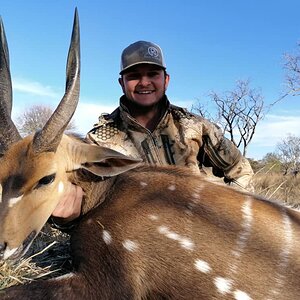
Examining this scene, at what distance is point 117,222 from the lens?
2.90 m

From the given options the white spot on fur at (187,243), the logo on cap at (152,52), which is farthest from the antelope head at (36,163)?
Answer: the logo on cap at (152,52)

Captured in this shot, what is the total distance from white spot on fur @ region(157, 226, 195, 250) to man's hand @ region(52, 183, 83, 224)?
0.67 meters

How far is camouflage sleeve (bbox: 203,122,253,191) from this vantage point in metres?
4.71

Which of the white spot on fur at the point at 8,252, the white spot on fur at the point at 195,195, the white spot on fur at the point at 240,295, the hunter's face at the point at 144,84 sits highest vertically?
the hunter's face at the point at 144,84

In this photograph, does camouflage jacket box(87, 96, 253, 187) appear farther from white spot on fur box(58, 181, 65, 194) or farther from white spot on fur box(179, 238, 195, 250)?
white spot on fur box(179, 238, 195, 250)

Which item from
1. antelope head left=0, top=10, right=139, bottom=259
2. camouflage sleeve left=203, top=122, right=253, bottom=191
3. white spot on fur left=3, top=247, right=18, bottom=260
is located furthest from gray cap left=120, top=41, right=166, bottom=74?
white spot on fur left=3, top=247, right=18, bottom=260

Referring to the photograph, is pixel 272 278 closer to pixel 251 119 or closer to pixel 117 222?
pixel 117 222

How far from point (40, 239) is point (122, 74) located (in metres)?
1.83

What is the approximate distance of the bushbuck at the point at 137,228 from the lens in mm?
2688

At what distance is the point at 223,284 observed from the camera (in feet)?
8.75

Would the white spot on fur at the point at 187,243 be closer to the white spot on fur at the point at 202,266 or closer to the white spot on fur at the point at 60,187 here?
the white spot on fur at the point at 202,266

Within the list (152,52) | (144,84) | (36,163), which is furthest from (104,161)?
(152,52)

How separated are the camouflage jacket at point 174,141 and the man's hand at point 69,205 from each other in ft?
4.71

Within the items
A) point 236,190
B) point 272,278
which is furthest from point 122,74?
point 272,278
